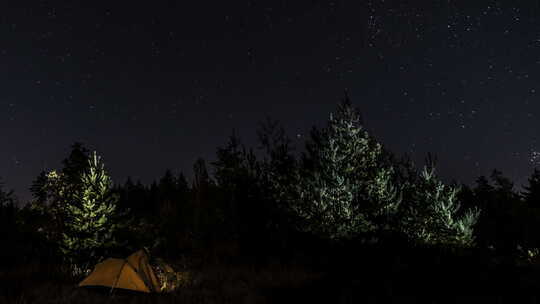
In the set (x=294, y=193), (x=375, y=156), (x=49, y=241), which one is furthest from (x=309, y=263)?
(x=49, y=241)

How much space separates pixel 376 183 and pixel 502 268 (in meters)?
7.51

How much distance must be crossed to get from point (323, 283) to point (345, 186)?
7.06 meters

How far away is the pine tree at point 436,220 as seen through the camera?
2322cm

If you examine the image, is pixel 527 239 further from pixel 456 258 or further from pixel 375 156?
pixel 375 156

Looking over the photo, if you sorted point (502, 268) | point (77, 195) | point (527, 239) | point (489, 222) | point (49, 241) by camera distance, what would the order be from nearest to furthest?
point (502, 268) < point (77, 195) < point (49, 241) < point (527, 239) < point (489, 222)

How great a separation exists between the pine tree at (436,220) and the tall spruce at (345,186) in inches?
79.0

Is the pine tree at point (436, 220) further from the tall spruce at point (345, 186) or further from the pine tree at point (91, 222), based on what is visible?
the pine tree at point (91, 222)

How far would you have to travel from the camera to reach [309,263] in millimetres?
19875

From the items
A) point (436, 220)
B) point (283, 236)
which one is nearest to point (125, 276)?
point (283, 236)

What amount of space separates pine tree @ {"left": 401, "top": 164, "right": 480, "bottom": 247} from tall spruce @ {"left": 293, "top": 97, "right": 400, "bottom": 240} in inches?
79.0

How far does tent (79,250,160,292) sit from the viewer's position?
12.3 meters

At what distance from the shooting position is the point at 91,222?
18.9m

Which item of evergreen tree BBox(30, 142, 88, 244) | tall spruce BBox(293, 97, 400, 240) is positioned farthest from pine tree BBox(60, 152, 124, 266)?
tall spruce BBox(293, 97, 400, 240)

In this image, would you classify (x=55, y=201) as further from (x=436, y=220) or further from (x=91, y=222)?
(x=436, y=220)
